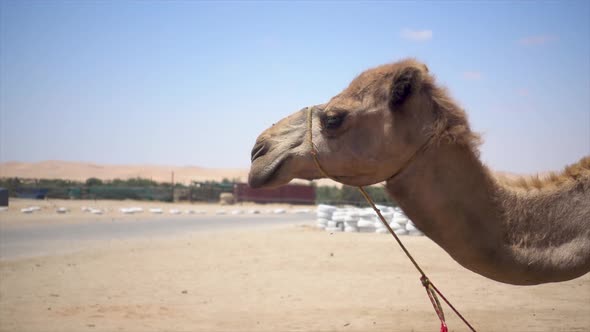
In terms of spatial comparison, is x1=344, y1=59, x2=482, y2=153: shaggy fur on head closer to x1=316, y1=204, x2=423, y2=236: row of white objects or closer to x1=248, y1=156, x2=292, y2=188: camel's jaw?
x1=248, y1=156, x2=292, y2=188: camel's jaw

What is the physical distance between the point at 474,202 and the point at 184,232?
19.7 metres

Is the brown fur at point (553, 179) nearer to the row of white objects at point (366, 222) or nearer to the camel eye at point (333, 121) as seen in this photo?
the camel eye at point (333, 121)

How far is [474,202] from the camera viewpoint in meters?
2.84

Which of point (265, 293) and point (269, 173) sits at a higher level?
point (269, 173)

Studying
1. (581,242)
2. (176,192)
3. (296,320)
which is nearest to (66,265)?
(296,320)

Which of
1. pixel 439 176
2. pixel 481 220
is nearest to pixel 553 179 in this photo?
pixel 481 220

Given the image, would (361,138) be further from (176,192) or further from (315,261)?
(176,192)

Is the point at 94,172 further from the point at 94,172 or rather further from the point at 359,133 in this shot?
the point at 359,133

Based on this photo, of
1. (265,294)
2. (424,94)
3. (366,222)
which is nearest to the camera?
(424,94)

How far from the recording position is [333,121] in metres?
3.09

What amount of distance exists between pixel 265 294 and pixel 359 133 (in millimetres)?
7244

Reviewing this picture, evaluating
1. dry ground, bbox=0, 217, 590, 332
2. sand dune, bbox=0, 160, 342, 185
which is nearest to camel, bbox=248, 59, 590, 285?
dry ground, bbox=0, 217, 590, 332

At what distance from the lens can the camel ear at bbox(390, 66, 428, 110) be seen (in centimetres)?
290

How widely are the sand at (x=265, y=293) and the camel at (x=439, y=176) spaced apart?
4734mm
